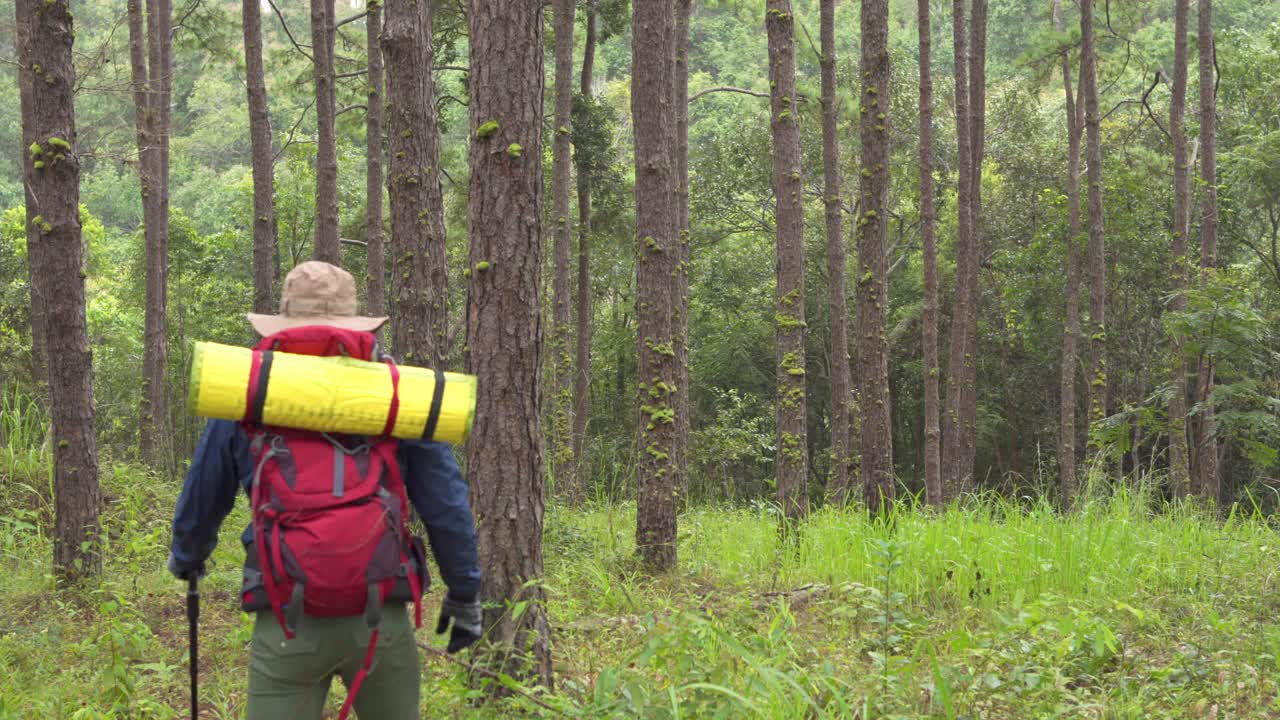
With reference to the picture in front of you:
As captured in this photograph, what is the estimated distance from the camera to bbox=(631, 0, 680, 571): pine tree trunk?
342 inches

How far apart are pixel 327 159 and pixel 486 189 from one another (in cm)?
940

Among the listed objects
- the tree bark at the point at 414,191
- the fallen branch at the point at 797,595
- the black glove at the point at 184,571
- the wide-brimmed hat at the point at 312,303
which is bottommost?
the fallen branch at the point at 797,595

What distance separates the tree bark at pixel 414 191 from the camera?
9344 millimetres

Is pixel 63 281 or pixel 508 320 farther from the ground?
pixel 63 281

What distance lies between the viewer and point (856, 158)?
1199 inches

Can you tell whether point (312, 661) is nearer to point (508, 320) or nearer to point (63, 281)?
point (508, 320)

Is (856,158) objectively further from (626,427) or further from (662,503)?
(662,503)

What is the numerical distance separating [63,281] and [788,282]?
230 inches

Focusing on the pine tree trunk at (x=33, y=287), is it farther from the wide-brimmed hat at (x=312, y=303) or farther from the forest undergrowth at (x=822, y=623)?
the wide-brimmed hat at (x=312, y=303)

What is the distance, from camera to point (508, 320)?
16.2 feet

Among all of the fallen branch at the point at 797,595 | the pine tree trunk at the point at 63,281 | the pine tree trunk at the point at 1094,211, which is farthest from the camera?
the pine tree trunk at the point at 1094,211

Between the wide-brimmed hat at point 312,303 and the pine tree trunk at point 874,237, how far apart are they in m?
7.12

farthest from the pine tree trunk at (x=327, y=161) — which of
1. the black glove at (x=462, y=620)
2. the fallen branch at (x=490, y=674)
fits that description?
the black glove at (x=462, y=620)

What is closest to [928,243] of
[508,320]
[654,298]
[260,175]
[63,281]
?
[654,298]
